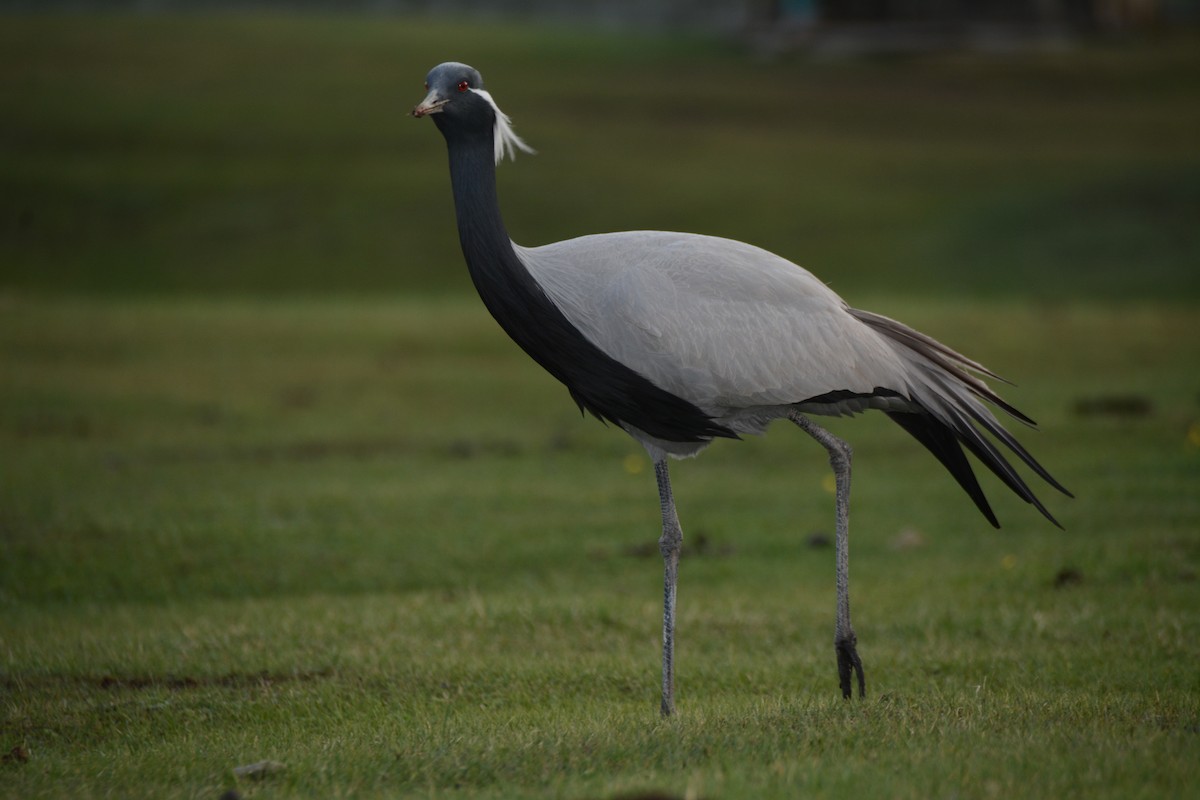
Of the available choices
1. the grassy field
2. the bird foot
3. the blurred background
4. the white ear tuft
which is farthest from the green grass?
the blurred background

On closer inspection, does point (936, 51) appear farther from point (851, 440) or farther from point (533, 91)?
point (851, 440)

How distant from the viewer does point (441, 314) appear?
2109 cm

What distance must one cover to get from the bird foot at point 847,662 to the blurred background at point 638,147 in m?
16.4

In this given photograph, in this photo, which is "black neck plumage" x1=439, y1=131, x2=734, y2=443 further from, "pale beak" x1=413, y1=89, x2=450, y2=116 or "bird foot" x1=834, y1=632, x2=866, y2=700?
"bird foot" x1=834, y1=632, x2=866, y2=700

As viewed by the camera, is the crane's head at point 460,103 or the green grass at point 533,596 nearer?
the green grass at point 533,596

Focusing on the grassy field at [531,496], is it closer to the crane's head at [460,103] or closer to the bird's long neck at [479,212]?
the bird's long neck at [479,212]

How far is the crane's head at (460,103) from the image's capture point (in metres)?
6.32

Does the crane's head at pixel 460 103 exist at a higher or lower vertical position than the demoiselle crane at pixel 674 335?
higher

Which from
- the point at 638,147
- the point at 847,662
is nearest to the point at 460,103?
the point at 847,662

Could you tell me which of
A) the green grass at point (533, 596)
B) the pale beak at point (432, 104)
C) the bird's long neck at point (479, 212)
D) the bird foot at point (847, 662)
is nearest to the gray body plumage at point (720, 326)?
the bird's long neck at point (479, 212)

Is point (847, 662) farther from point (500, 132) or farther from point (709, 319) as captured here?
point (500, 132)

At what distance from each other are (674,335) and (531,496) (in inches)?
231

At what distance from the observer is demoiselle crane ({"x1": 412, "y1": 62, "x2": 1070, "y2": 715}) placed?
20.4ft

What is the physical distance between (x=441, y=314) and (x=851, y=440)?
854 cm
